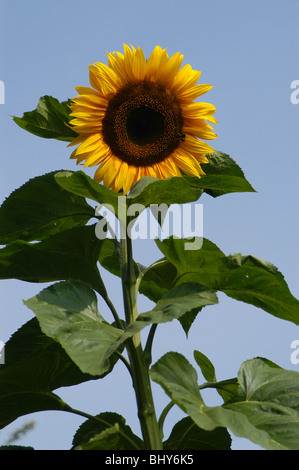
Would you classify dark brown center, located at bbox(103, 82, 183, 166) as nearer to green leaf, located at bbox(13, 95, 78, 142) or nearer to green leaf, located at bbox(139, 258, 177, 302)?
green leaf, located at bbox(13, 95, 78, 142)

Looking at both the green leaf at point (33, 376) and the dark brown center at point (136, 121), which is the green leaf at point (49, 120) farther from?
the green leaf at point (33, 376)

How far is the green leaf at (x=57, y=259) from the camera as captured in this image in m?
2.25

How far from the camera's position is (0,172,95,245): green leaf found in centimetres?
229

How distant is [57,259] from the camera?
89.5 inches

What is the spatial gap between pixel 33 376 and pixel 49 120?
0.86 meters

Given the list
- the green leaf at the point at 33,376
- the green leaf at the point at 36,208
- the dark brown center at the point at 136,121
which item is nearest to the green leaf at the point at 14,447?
the green leaf at the point at 33,376

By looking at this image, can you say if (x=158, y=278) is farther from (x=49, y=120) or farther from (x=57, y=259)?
(x=49, y=120)

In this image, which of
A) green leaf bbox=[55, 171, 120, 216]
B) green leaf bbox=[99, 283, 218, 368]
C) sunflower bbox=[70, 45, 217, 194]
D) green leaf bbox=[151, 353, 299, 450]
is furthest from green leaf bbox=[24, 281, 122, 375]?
sunflower bbox=[70, 45, 217, 194]

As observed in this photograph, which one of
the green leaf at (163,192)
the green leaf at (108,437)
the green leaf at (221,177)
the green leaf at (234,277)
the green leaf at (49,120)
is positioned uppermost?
the green leaf at (49,120)

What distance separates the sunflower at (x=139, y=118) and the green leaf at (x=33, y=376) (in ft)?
1.92

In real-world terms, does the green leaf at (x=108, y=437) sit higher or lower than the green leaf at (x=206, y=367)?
lower

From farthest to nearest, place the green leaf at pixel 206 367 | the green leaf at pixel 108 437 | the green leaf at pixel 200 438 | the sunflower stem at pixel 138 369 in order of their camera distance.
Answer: the green leaf at pixel 206 367 → the green leaf at pixel 200 438 → the sunflower stem at pixel 138 369 → the green leaf at pixel 108 437

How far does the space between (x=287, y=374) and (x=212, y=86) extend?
102 cm

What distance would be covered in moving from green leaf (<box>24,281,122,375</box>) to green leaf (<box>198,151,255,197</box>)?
0.56 m
